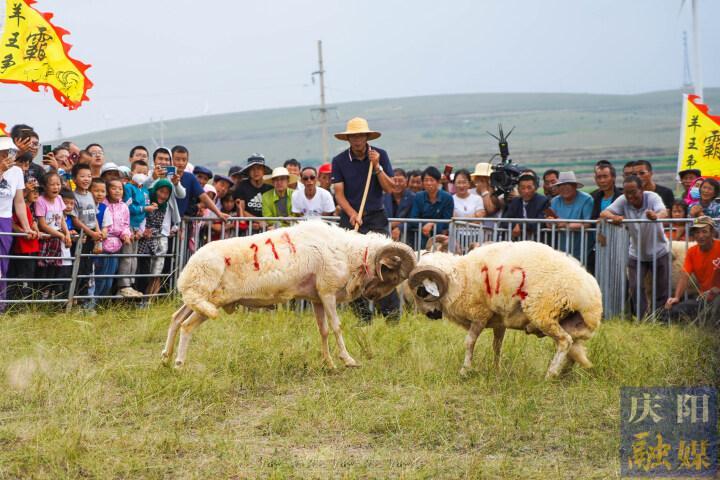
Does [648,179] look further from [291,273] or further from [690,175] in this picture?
[291,273]

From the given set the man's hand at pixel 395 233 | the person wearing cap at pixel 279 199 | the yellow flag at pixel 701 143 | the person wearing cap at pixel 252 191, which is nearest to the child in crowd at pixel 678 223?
the yellow flag at pixel 701 143

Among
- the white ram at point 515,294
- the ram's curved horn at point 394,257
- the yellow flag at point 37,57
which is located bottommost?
the white ram at point 515,294

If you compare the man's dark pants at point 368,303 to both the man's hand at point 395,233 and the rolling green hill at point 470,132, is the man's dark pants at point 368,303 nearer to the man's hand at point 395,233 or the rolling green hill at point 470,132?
the man's hand at point 395,233

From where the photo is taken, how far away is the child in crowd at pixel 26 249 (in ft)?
36.5

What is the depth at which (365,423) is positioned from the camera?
705 cm

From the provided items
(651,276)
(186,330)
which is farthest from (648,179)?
(186,330)

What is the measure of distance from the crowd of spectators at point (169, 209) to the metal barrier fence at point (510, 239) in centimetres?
3

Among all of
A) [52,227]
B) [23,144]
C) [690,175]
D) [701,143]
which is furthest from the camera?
[701,143]

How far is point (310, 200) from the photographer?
508 inches

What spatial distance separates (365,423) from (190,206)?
652cm

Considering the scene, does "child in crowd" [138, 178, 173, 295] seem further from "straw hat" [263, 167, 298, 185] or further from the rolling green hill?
the rolling green hill

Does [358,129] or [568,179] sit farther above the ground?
[358,129]

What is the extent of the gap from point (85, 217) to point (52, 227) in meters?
0.49

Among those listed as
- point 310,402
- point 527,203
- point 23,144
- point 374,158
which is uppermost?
point 23,144
